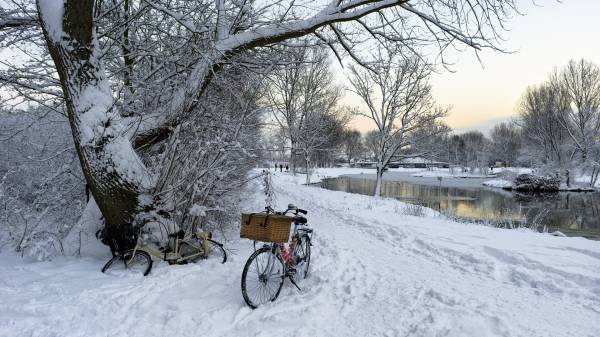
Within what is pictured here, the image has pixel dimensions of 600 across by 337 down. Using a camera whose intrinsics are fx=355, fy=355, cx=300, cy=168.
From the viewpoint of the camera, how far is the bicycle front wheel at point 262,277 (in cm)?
411

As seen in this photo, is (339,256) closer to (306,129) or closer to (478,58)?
(478,58)

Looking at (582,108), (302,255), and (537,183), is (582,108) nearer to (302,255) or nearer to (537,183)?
(537,183)

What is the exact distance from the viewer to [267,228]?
13.2 feet

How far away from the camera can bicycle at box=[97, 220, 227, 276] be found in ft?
17.1

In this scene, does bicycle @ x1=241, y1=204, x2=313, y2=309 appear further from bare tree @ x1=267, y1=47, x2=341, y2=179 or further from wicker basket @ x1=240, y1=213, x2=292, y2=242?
bare tree @ x1=267, y1=47, x2=341, y2=179

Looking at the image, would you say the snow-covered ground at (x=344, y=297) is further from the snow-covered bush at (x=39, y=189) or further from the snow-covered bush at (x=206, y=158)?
the snow-covered bush at (x=206, y=158)

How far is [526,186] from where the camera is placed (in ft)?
109

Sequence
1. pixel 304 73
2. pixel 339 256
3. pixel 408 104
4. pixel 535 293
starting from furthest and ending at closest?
pixel 304 73 → pixel 408 104 → pixel 339 256 → pixel 535 293

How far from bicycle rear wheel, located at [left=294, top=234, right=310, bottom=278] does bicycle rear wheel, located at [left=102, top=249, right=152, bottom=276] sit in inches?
84.7

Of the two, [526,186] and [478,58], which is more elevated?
[478,58]

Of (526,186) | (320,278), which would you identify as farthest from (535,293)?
(526,186)

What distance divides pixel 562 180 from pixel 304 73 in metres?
27.1

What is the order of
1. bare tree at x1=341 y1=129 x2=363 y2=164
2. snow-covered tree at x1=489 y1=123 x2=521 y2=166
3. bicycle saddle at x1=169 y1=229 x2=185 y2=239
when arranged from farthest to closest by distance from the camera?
1. bare tree at x1=341 y1=129 x2=363 y2=164
2. snow-covered tree at x1=489 y1=123 x2=521 y2=166
3. bicycle saddle at x1=169 y1=229 x2=185 y2=239

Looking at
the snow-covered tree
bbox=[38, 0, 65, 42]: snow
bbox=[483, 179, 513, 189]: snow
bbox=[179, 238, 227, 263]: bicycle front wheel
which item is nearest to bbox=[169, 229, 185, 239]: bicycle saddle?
bbox=[179, 238, 227, 263]: bicycle front wheel
